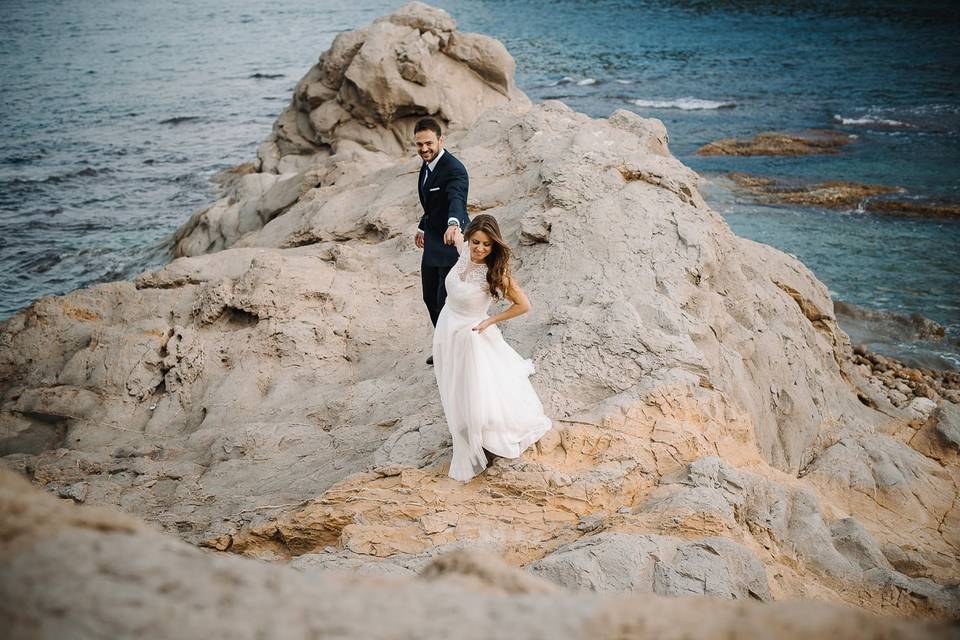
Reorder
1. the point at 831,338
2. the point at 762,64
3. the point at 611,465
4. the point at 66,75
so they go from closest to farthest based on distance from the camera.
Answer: the point at 611,465 < the point at 831,338 < the point at 762,64 < the point at 66,75

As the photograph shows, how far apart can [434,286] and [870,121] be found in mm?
27297

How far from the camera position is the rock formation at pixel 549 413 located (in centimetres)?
486

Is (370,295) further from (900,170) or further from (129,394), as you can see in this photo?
(900,170)

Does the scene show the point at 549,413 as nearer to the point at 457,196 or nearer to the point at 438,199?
the point at 457,196

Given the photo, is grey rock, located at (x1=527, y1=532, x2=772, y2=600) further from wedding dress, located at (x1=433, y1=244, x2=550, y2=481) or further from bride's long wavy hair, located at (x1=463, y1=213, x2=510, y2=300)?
bride's long wavy hair, located at (x1=463, y1=213, x2=510, y2=300)

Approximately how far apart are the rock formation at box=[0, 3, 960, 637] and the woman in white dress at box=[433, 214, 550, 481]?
22 cm

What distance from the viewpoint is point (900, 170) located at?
23203 millimetres

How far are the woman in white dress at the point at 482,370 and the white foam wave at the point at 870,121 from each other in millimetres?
27834

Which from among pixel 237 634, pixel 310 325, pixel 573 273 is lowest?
pixel 310 325

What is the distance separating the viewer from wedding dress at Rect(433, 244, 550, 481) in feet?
17.3

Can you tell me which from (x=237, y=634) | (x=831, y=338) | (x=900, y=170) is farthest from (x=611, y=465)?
(x=900, y=170)

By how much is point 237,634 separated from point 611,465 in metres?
3.74

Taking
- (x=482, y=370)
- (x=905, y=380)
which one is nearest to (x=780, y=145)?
(x=905, y=380)

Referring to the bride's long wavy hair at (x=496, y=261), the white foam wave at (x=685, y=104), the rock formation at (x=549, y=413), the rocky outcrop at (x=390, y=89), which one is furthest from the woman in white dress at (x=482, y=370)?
the white foam wave at (x=685, y=104)
